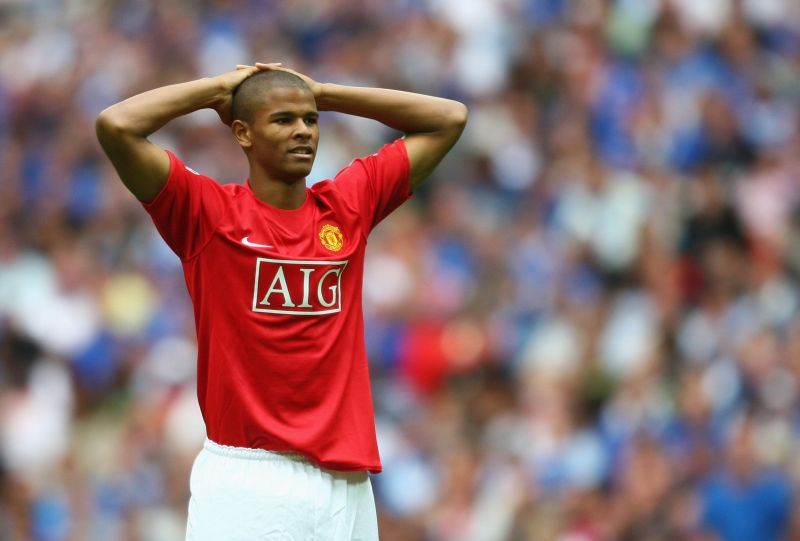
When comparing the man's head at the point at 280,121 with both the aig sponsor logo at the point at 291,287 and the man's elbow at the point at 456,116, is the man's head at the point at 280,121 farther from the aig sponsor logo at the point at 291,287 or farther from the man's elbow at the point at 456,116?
the man's elbow at the point at 456,116

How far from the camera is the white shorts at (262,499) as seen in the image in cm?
524

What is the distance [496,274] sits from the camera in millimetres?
11844

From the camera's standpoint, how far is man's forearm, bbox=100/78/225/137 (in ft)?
17.0

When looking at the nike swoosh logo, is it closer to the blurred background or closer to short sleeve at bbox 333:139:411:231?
short sleeve at bbox 333:139:411:231

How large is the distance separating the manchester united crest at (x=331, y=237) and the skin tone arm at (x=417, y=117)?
441 mm

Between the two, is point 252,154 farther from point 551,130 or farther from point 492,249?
point 551,130

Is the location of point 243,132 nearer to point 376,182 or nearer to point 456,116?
point 376,182

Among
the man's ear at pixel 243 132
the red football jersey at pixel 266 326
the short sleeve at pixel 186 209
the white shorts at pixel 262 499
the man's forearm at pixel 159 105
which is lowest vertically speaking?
the white shorts at pixel 262 499

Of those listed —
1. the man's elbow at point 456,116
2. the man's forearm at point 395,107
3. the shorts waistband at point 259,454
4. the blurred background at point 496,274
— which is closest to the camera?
the shorts waistband at point 259,454

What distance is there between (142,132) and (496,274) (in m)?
6.81

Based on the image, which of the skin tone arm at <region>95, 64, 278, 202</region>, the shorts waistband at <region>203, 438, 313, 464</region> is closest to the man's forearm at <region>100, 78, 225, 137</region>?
the skin tone arm at <region>95, 64, 278, 202</region>

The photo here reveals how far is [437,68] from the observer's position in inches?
535

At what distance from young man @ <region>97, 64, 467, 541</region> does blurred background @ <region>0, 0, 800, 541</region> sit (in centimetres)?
424

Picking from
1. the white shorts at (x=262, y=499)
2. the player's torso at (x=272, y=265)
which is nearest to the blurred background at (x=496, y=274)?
the white shorts at (x=262, y=499)
